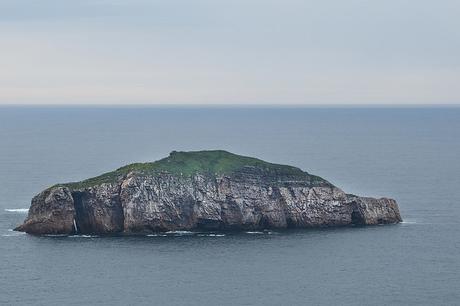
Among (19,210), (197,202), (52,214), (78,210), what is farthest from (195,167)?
(19,210)

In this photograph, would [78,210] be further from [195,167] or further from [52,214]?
[195,167]

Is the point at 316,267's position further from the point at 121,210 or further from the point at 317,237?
the point at 121,210

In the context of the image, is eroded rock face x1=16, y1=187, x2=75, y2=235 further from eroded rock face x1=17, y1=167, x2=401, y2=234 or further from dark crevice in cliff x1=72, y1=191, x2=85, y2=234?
dark crevice in cliff x1=72, y1=191, x2=85, y2=234

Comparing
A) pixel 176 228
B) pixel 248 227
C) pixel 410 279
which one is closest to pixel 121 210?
pixel 176 228

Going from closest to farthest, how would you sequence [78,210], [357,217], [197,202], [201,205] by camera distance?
[78,210]
[201,205]
[197,202]
[357,217]

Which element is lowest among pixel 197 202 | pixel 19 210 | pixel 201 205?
pixel 201 205

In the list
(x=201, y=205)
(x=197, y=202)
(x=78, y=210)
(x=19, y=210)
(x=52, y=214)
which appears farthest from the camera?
(x=19, y=210)
